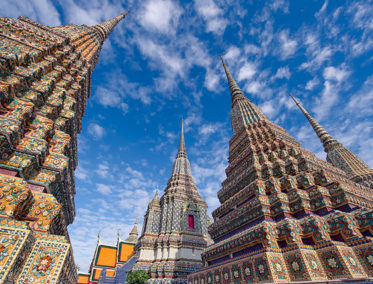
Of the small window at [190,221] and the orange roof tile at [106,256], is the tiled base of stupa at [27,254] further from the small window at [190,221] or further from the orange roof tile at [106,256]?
the orange roof tile at [106,256]

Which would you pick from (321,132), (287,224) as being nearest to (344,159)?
(321,132)

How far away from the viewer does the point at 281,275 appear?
6.93 m

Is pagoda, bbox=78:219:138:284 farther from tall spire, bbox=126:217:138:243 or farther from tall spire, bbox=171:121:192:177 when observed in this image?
tall spire, bbox=171:121:192:177

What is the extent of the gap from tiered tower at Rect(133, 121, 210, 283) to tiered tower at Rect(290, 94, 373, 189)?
1776 cm

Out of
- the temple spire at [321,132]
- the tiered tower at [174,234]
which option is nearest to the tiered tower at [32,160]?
the tiered tower at [174,234]

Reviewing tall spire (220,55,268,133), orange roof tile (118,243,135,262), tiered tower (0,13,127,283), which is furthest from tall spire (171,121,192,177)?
tiered tower (0,13,127,283)

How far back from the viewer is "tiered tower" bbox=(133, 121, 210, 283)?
18.3 m

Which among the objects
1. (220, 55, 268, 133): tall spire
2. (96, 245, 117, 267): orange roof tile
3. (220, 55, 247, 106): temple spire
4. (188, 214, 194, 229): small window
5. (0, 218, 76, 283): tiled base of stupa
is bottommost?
(0, 218, 76, 283): tiled base of stupa

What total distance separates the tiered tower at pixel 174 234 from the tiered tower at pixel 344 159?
17762 mm

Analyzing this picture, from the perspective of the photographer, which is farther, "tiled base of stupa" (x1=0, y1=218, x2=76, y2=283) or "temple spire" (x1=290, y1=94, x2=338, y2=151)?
"temple spire" (x1=290, y1=94, x2=338, y2=151)

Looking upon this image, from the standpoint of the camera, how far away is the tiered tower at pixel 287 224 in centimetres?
672

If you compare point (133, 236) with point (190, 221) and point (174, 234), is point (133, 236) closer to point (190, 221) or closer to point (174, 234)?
point (190, 221)

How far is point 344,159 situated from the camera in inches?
913

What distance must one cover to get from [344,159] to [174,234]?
73.7ft
